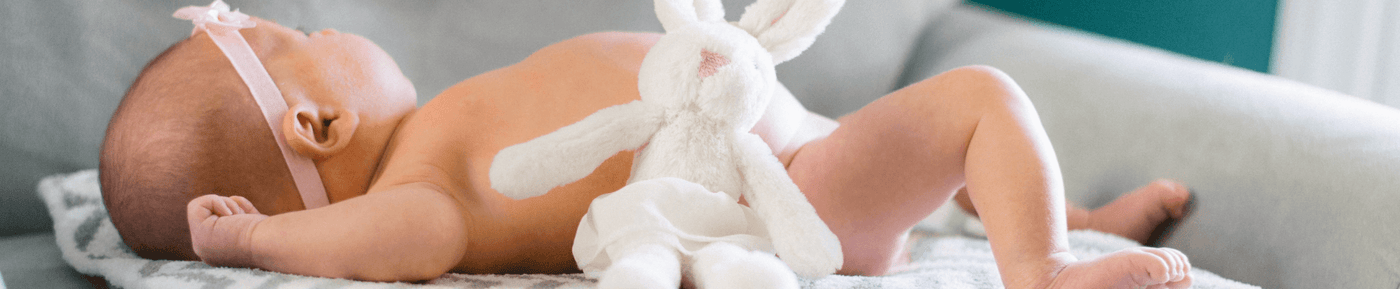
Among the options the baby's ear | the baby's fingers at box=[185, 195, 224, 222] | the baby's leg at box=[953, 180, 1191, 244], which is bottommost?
the baby's leg at box=[953, 180, 1191, 244]

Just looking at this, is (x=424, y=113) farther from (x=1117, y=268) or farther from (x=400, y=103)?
(x=1117, y=268)

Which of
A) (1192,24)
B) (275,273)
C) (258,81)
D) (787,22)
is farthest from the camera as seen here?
(1192,24)

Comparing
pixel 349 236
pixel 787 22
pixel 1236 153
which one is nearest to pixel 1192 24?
pixel 1236 153

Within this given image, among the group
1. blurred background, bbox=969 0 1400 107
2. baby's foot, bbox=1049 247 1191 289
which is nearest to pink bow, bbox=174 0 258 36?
baby's foot, bbox=1049 247 1191 289

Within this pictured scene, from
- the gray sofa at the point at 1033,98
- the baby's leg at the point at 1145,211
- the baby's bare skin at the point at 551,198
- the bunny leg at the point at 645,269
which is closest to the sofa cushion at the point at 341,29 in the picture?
the gray sofa at the point at 1033,98

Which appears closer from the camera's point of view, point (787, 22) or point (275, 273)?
point (787, 22)

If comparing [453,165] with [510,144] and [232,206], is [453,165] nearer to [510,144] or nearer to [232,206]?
[510,144]

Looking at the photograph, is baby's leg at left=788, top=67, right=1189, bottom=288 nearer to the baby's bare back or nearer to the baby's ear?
the baby's bare back
